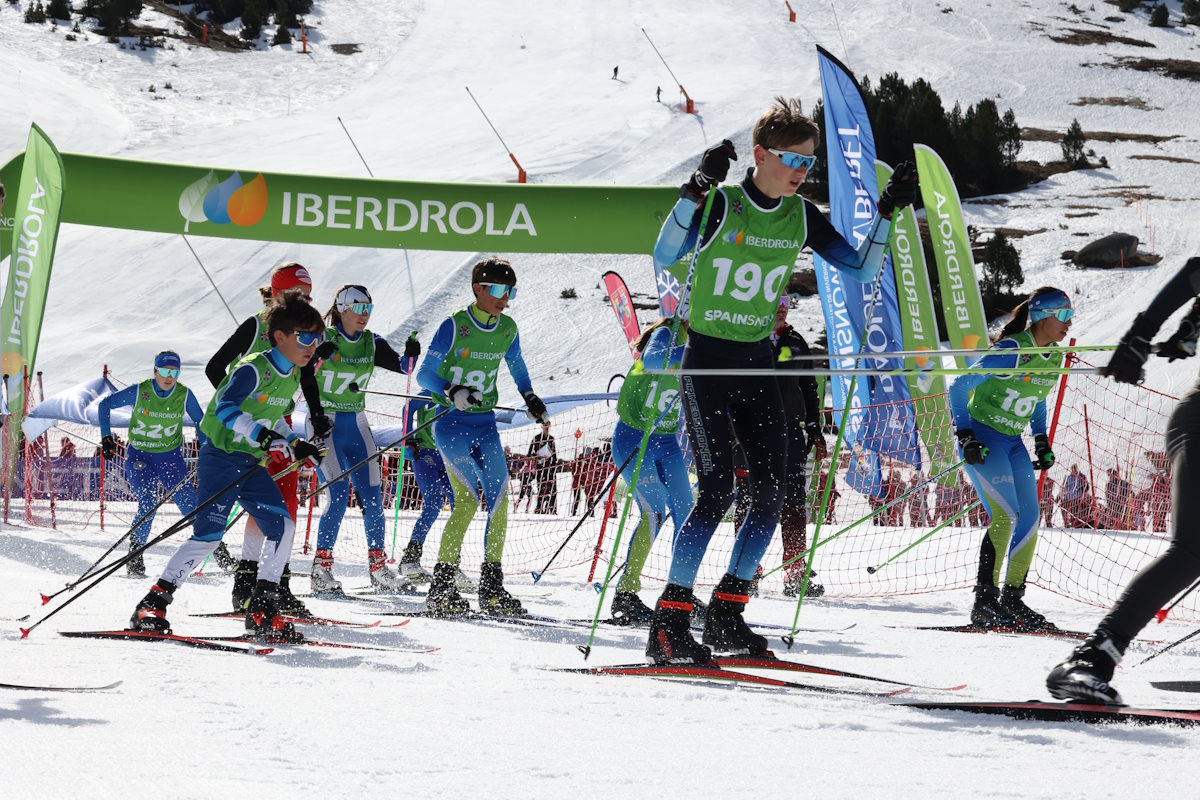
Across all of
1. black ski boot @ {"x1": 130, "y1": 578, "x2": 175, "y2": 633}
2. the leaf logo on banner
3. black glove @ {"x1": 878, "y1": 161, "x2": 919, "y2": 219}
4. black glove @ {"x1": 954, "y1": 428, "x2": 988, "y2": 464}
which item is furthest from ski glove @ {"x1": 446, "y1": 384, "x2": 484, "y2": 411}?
the leaf logo on banner

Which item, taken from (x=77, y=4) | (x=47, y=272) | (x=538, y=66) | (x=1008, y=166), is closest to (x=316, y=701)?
(x=47, y=272)

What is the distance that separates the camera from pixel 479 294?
20.8ft

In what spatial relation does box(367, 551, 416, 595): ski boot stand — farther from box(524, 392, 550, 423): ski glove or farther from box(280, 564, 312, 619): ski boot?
box(524, 392, 550, 423): ski glove

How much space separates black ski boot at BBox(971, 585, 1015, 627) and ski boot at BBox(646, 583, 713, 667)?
7.29ft

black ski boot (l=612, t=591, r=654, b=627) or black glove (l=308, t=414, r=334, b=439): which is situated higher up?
black glove (l=308, t=414, r=334, b=439)

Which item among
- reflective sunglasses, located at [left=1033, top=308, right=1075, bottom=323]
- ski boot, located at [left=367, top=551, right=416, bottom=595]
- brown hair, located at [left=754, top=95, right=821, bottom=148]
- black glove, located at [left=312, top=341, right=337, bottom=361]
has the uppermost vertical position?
brown hair, located at [left=754, top=95, right=821, bottom=148]

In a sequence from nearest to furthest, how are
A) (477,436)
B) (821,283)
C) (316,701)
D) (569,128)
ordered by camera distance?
(316,701) < (477,436) < (821,283) < (569,128)

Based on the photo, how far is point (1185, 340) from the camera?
3176mm

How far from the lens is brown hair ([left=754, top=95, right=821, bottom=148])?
4.13 metres

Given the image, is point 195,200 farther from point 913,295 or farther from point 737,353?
point 737,353

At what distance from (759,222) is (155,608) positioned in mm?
2732

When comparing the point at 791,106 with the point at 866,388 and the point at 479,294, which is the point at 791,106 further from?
the point at 866,388

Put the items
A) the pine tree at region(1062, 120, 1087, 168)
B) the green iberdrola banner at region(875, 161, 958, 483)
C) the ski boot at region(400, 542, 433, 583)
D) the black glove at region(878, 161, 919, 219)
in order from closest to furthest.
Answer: the black glove at region(878, 161, 919, 219) → the ski boot at region(400, 542, 433, 583) → the green iberdrola banner at region(875, 161, 958, 483) → the pine tree at region(1062, 120, 1087, 168)

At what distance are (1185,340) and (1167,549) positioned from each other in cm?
52
